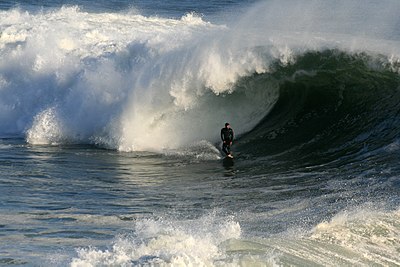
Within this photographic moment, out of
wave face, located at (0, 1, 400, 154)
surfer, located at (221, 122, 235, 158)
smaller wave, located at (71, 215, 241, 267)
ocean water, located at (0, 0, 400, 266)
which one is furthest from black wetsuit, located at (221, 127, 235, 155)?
smaller wave, located at (71, 215, 241, 267)

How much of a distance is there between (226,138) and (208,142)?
5.86 feet

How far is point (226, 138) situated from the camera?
1636cm

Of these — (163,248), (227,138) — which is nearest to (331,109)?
(227,138)

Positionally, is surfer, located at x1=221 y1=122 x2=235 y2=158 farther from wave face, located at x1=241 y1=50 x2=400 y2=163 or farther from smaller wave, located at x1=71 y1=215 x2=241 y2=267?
smaller wave, located at x1=71 y1=215 x2=241 y2=267

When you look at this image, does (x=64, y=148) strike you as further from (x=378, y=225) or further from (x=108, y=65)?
(x=378, y=225)

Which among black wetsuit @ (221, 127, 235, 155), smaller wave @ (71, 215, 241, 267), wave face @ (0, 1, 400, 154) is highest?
wave face @ (0, 1, 400, 154)

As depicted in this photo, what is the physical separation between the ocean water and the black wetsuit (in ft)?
0.91

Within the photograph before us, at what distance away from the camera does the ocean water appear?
364 inches

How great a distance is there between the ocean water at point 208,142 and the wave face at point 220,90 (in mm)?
37

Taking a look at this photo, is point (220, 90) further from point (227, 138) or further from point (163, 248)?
point (163, 248)

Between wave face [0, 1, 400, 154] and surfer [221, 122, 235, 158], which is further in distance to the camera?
wave face [0, 1, 400, 154]

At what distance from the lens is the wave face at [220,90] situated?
18391 mm

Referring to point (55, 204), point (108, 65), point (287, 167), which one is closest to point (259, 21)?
point (108, 65)

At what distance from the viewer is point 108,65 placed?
21.0m
